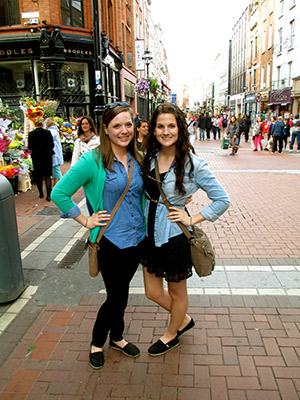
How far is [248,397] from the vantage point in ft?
7.41

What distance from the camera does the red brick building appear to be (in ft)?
49.3

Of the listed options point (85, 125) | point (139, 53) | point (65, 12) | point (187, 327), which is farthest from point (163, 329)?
point (139, 53)

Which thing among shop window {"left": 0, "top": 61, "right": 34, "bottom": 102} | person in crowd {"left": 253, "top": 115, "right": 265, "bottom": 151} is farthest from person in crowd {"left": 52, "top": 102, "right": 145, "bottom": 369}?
person in crowd {"left": 253, "top": 115, "right": 265, "bottom": 151}

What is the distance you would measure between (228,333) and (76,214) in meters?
1.68

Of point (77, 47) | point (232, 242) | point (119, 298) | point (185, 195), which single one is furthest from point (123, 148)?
point (77, 47)

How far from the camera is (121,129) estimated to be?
231cm

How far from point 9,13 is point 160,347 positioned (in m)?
17.2

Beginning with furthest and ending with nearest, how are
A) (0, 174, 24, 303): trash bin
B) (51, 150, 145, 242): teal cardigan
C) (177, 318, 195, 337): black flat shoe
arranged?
(0, 174, 24, 303): trash bin, (177, 318, 195, 337): black flat shoe, (51, 150, 145, 242): teal cardigan

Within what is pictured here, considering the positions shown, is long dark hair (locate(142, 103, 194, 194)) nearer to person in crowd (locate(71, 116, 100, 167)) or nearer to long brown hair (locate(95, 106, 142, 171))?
long brown hair (locate(95, 106, 142, 171))

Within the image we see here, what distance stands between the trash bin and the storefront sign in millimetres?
28898

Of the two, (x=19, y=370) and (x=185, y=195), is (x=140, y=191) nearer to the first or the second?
(x=185, y=195)

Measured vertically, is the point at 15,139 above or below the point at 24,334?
above

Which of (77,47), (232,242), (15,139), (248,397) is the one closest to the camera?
(248,397)

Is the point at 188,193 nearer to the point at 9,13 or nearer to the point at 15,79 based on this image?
the point at 15,79
